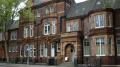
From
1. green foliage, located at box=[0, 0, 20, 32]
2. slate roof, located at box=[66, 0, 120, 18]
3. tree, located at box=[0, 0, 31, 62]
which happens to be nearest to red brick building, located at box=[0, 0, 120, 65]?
slate roof, located at box=[66, 0, 120, 18]

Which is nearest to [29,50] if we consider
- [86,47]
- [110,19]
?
[86,47]

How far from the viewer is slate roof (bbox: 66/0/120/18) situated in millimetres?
43656

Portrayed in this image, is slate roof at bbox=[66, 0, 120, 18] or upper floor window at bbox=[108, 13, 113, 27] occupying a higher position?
slate roof at bbox=[66, 0, 120, 18]

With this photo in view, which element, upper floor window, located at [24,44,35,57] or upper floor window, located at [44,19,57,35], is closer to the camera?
upper floor window, located at [44,19,57,35]

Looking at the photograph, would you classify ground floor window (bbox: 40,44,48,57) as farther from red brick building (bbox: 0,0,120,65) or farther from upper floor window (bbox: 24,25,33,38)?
upper floor window (bbox: 24,25,33,38)

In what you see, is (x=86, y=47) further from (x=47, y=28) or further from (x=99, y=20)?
(x=47, y=28)

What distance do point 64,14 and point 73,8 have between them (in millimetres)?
2297

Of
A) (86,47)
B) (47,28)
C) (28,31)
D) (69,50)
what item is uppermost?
(47,28)

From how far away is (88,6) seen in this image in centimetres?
4856

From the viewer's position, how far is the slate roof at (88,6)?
143 feet

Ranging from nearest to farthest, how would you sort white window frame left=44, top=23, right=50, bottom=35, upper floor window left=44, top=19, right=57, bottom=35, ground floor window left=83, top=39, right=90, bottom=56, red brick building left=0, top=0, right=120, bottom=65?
red brick building left=0, top=0, right=120, bottom=65, ground floor window left=83, top=39, right=90, bottom=56, upper floor window left=44, top=19, right=57, bottom=35, white window frame left=44, top=23, right=50, bottom=35

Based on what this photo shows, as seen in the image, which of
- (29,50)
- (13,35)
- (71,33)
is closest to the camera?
(71,33)

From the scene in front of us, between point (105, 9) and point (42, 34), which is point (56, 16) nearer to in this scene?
point (42, 34)

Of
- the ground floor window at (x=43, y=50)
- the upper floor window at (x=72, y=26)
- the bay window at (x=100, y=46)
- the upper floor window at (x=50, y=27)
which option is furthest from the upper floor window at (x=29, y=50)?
the bay window at (x=100, y=46)
